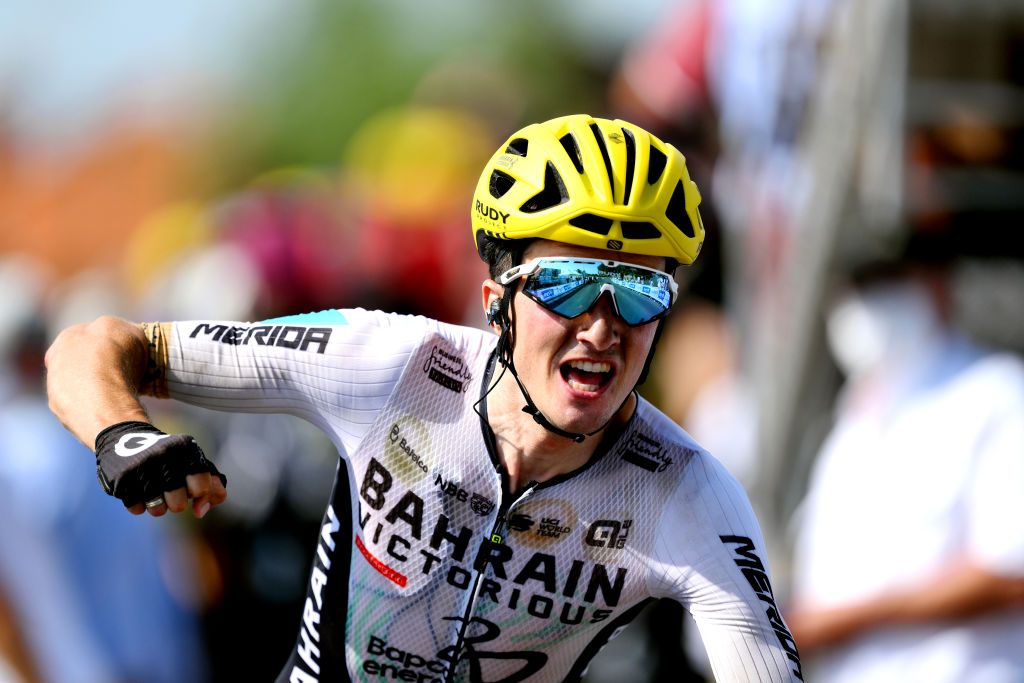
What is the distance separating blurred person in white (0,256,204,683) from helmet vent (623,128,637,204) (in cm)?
484

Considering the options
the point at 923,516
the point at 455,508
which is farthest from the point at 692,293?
the point at 455,508

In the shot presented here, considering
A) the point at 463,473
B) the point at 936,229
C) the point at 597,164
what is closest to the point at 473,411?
the point at 463,473

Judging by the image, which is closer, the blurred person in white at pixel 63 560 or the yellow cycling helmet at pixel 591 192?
the yellow cycling helmet at pixel 591 192

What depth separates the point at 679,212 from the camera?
415cm

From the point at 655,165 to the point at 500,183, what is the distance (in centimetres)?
42

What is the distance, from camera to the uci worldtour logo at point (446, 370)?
4312 millimetres

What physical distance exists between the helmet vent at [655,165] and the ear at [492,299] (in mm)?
493

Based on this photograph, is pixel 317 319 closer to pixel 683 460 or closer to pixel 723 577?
pixel 683 460

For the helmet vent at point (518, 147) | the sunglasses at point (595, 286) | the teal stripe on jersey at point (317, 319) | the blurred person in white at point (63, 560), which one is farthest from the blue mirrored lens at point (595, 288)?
the blurred person in white at point (63, 560)

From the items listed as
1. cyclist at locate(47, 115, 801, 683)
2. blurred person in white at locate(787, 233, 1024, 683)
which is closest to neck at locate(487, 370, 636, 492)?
cyclist at locate(47, 115, 801, 683)

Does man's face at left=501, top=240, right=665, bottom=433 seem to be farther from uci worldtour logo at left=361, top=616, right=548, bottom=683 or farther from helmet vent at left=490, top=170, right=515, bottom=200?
uci worldtour logo at left=361, top=616, right=548, bottom=683

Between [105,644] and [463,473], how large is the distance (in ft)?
15.8

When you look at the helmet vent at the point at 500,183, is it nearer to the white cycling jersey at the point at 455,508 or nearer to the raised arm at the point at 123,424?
the white cycling jersey at the point at 455,508

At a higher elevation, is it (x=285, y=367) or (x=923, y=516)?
(x=285, y=367)
